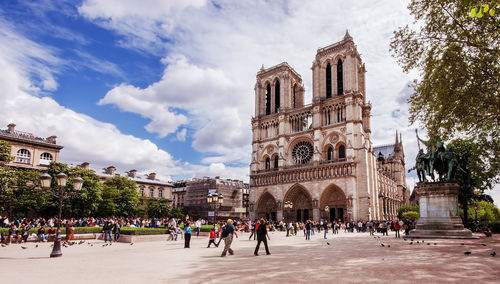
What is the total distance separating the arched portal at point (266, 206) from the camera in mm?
50562

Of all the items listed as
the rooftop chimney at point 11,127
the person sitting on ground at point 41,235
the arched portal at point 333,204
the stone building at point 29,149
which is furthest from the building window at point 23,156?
the arched portal at point 333,204

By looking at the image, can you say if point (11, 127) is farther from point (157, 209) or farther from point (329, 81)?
point (329, 81)

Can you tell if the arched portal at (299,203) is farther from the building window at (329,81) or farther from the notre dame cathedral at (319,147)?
the building window at (329,81)

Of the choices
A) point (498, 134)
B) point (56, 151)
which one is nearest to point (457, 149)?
point (498, 134)

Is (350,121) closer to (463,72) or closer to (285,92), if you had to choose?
(285,92)

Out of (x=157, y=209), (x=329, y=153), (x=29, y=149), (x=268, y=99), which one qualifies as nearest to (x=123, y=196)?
(x=157, y=209)

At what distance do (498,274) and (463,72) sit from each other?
1010cm

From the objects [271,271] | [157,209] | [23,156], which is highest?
[23,156]

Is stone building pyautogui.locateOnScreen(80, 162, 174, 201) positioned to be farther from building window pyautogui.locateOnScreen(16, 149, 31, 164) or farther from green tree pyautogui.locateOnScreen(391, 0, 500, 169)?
green tree pyautogui.locateOnScreen(391, 0, 500, 169)

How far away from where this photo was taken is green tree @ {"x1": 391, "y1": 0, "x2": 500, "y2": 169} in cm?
1425

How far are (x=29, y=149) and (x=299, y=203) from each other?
3813 centimetres

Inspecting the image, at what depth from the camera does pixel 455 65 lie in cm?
1461

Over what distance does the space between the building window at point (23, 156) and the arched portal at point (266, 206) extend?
3279cm

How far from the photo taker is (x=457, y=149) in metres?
30.3
